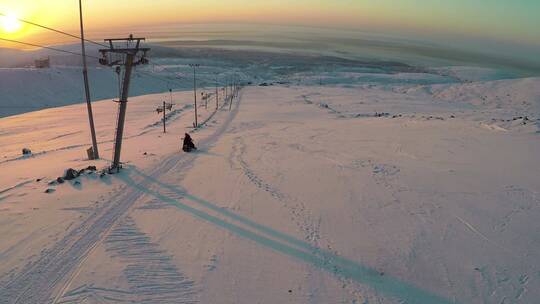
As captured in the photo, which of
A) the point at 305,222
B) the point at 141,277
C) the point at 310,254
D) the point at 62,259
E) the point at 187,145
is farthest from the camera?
the point at 187,145

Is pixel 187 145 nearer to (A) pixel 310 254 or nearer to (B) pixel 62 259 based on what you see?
(B) pixel 62 259

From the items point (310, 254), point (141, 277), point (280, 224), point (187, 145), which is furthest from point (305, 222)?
point (187, 145)

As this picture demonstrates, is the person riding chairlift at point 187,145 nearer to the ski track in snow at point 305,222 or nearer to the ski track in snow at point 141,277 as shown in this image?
the ski track in snow at point 305,222

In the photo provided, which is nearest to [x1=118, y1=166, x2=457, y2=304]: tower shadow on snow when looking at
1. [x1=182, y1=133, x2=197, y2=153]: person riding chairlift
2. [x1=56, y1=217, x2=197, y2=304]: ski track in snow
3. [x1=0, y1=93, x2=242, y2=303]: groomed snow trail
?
[x1=0, y1=93, x2=242, y2=303]: groomed snow trail

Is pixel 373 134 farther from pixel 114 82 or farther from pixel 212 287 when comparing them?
pixel 114 82

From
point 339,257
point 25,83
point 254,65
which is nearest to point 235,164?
point 339,257

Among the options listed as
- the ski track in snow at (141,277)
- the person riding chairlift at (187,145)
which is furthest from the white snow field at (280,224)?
the person riding chairlift at (187,145)

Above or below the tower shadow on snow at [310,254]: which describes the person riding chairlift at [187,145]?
below

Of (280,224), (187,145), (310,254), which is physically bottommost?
(187,145)
